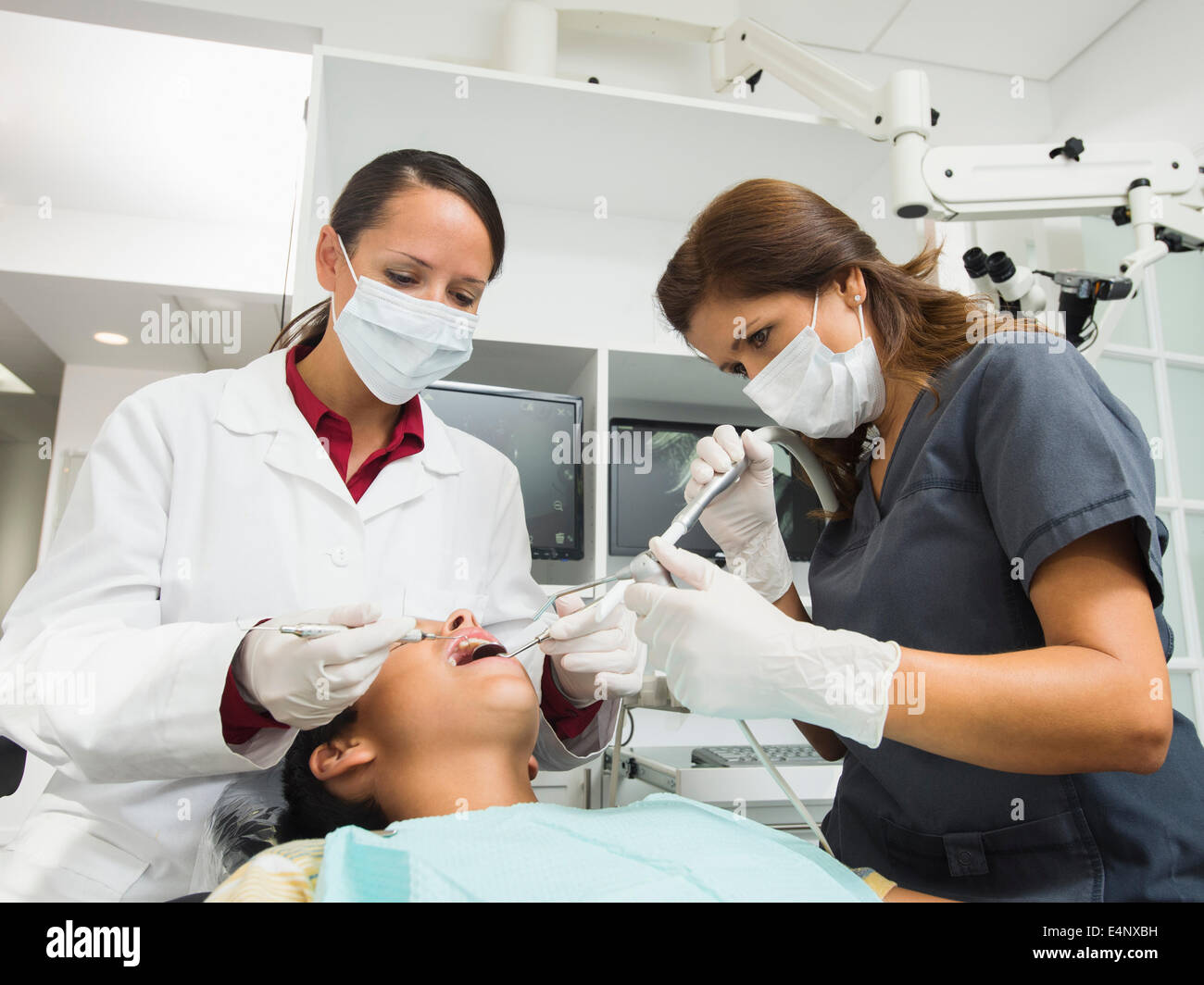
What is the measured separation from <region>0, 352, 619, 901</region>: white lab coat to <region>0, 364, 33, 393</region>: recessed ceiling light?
4.13 meters

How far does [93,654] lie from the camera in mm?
951

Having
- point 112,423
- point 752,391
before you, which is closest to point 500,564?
point 752,391

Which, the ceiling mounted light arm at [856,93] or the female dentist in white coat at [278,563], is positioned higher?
the ceiling mounted light arm at [856,93]

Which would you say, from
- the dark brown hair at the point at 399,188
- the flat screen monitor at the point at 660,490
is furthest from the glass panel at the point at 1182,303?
the dark brown hair at the point at 399,188

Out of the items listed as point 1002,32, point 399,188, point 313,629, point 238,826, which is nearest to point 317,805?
point 238,826

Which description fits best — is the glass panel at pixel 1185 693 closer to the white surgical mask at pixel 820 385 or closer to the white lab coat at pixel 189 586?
the white surgical mask at pixel 820 385

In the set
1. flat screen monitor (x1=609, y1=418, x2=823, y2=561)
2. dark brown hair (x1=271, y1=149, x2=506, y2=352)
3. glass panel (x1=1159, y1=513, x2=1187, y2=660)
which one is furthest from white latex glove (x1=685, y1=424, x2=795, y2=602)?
glass panel (x1=1159, y1=513, x2=1187, y2=660)

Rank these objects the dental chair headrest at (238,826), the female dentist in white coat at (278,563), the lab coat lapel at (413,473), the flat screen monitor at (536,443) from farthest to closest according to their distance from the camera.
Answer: the flat screen monitor at (536,443)
the lab coat lapel at (413,473)
the dental chair headrest at (238,826)
the female dentist in white coat at (278,563)

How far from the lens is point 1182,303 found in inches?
97.8

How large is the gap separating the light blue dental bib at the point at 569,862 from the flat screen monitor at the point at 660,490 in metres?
1.11

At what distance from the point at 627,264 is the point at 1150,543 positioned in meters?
1.84

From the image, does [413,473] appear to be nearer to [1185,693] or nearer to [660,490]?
[660,490]

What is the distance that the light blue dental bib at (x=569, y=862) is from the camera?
80 cm
